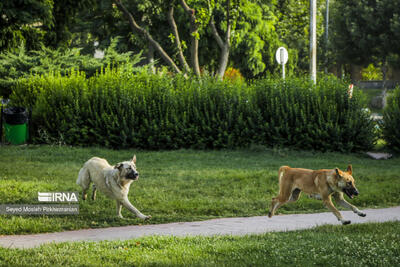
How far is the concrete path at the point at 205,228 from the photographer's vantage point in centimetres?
862

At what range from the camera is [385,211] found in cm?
1122

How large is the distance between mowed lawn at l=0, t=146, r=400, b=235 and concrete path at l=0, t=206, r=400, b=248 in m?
0.42

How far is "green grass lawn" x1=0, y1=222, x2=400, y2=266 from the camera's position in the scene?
692 cm

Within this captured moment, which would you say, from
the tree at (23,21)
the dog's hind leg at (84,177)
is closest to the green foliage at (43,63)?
the tree at (23,21)

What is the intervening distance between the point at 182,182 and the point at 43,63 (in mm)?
12379

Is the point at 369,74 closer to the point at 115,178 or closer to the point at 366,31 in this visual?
the point at 366,31

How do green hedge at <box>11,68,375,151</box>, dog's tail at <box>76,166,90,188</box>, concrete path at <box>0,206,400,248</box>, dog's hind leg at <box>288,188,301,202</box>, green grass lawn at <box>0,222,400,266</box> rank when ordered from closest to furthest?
green grass lawn at <box>0,222,400,266</box> → dog's hind leg at <box>288,188,301,202</box> → concrete path at <box>0,206,400,248</box> → dog's tail at <box>76,166,90,188</box> → green hedge at <box>11,68,375,151</box>

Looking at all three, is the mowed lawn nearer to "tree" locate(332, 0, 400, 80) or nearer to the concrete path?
the concrete path

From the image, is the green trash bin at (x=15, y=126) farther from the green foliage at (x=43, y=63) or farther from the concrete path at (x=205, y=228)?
the concrete path at (x=205, y=228)

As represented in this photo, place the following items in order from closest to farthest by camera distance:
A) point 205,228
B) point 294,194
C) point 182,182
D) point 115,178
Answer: point 294,194 → point 115,178 → point 205,228 → point 182,182

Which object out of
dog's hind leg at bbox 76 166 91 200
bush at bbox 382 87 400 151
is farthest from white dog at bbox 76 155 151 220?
bush at bbox 382 87 400 151

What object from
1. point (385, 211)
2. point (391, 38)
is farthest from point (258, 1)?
point (385, 211)

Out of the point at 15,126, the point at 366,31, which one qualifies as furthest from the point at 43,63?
the point at 366,31

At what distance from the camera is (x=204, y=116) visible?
20.4 metres
